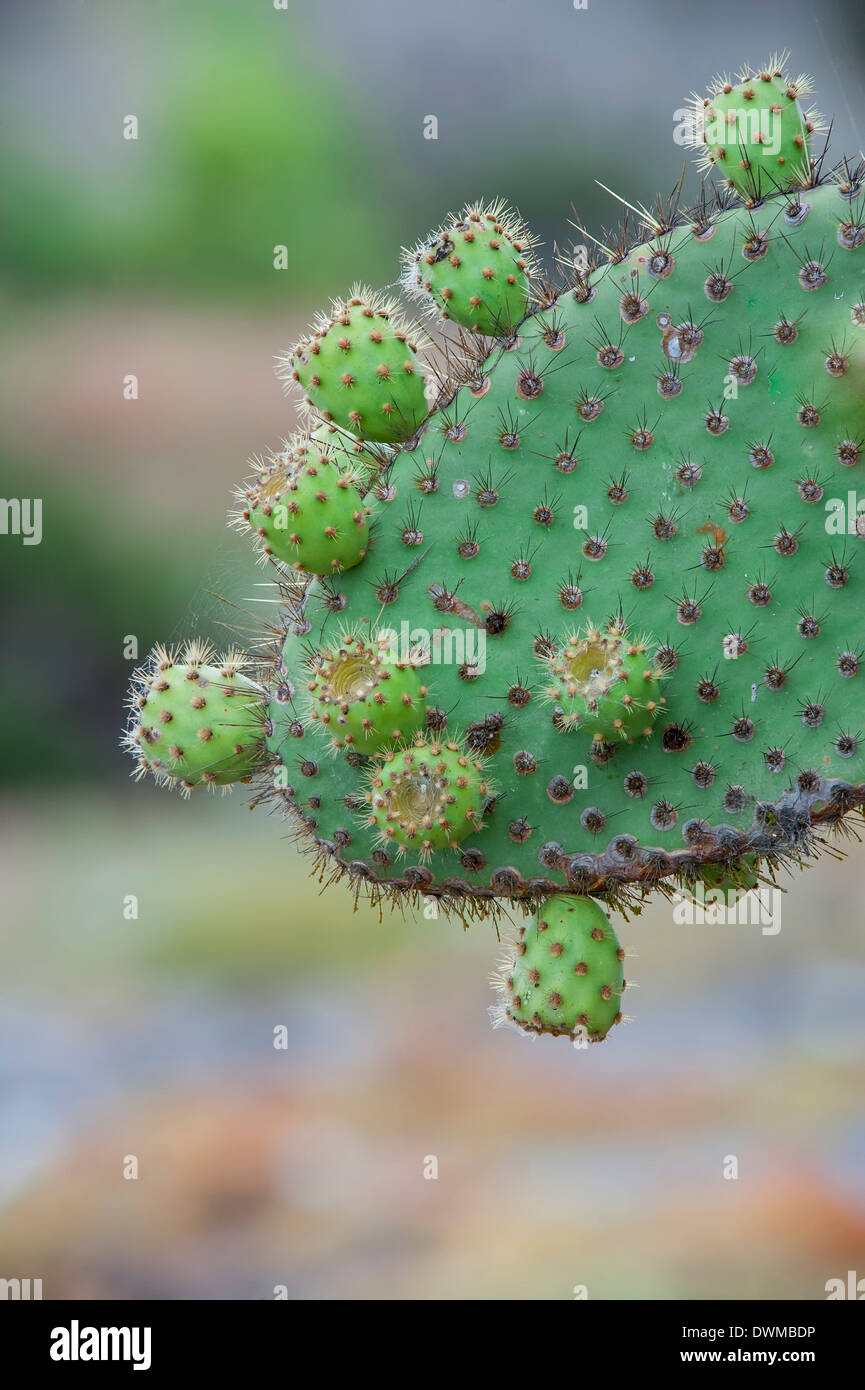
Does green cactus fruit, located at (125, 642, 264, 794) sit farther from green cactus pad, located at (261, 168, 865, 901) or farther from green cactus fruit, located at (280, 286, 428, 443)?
green cactus fruit, located at (280, 286, 428, 443)

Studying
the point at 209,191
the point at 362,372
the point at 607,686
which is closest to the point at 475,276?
the point at 362,372

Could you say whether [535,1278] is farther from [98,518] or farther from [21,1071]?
[98,518]

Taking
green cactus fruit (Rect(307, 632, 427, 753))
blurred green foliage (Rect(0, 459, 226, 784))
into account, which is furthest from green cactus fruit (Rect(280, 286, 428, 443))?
blurred green foliage (Rect(0, 459, 226, 784))

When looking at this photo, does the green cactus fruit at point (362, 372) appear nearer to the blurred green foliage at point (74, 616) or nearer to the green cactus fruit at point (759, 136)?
the green cactus fruit at point (759, 136)

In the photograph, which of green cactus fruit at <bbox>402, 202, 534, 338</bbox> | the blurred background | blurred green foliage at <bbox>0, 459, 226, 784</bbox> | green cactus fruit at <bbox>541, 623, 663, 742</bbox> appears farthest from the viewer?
blurred green foliage at <bbox>0, 459, 226, 784</bbox>

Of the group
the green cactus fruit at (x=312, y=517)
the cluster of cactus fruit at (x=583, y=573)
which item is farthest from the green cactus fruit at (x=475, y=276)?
the green cactus fruit at (x=312, y=517)

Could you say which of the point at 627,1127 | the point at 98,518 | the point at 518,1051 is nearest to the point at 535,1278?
the point at 627,1127

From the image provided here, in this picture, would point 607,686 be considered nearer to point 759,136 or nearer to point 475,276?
point 475,276
